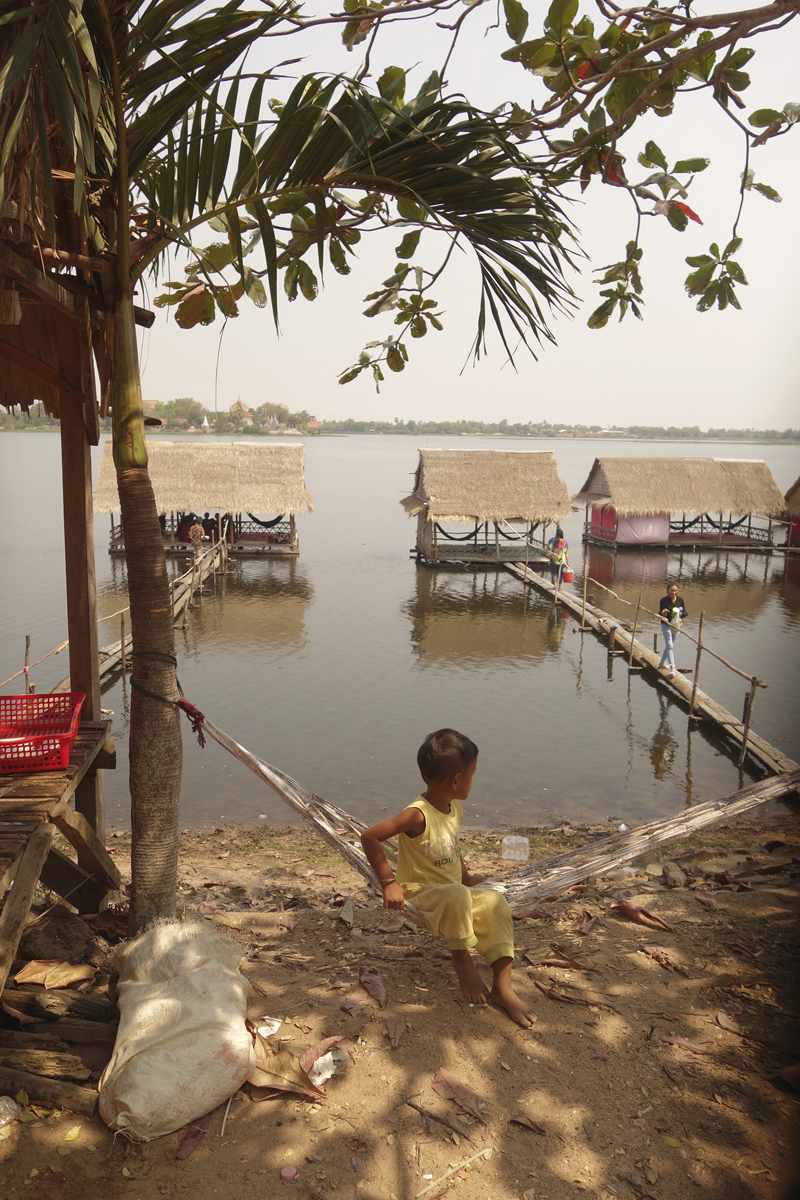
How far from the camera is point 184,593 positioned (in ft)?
55.4

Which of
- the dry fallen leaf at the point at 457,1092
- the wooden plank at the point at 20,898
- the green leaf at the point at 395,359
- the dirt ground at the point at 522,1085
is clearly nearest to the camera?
the dirt ground at the point at 522,1085

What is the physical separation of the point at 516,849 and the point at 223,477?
19.0m

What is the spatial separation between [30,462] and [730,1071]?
9328cm

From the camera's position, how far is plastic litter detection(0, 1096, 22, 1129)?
2.35 m

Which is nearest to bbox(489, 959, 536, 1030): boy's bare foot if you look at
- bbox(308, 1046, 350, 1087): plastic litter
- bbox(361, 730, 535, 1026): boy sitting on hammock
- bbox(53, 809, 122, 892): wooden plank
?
bbox(361, 730, 535, 1026): boy sitting on hammock

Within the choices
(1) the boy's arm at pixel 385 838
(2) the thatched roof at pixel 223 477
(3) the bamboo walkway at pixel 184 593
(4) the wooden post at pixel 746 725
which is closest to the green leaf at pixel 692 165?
(1) the boy's arm at pixel 385 838

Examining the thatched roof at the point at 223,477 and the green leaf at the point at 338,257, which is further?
the thatched roof at the point at 223,477

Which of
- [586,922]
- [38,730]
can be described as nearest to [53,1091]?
[38,730]

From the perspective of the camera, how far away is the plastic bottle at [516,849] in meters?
6.60

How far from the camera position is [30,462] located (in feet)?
279

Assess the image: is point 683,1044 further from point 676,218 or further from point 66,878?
point 676,218

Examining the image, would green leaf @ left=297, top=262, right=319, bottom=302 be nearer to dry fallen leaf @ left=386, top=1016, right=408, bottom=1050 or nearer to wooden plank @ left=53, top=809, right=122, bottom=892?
wooden plank @ left=53, top=809, right=122, bottom=892

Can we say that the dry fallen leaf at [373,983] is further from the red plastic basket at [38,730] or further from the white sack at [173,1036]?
the red plastic basket at [38,730]

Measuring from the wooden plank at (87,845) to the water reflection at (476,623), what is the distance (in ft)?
33.5
